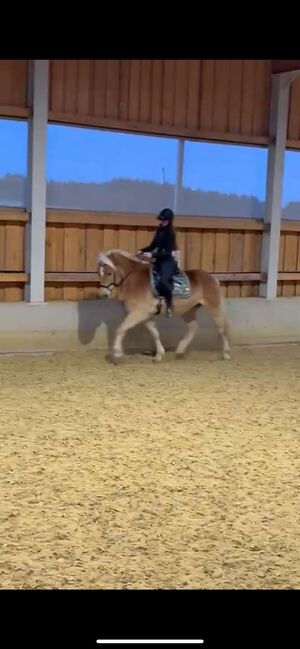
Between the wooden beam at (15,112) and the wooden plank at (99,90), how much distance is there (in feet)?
3.09

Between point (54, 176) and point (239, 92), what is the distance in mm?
2964

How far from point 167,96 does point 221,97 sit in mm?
856

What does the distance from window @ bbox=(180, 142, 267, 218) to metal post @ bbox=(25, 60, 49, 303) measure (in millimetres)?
A: 2164

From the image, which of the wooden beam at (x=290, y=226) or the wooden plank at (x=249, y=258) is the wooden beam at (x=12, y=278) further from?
the wooden beam at (x=290, y=226)

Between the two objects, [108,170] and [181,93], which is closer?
[108,170]

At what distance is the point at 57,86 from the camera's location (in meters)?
8.09

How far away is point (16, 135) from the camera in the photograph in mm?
7895

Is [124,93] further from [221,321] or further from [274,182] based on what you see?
[221,321]

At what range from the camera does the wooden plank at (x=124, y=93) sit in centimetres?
853

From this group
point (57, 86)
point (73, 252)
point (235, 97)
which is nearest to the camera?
point (57, 86)

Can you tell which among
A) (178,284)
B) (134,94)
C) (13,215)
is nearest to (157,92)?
(134,94)

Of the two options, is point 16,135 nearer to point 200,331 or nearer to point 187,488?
point 200,331

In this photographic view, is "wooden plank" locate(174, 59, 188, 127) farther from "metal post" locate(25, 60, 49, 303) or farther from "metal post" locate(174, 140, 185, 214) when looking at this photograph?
"metal post" locate(25, 60, 49, 303)

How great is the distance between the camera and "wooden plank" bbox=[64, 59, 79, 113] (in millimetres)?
8133
